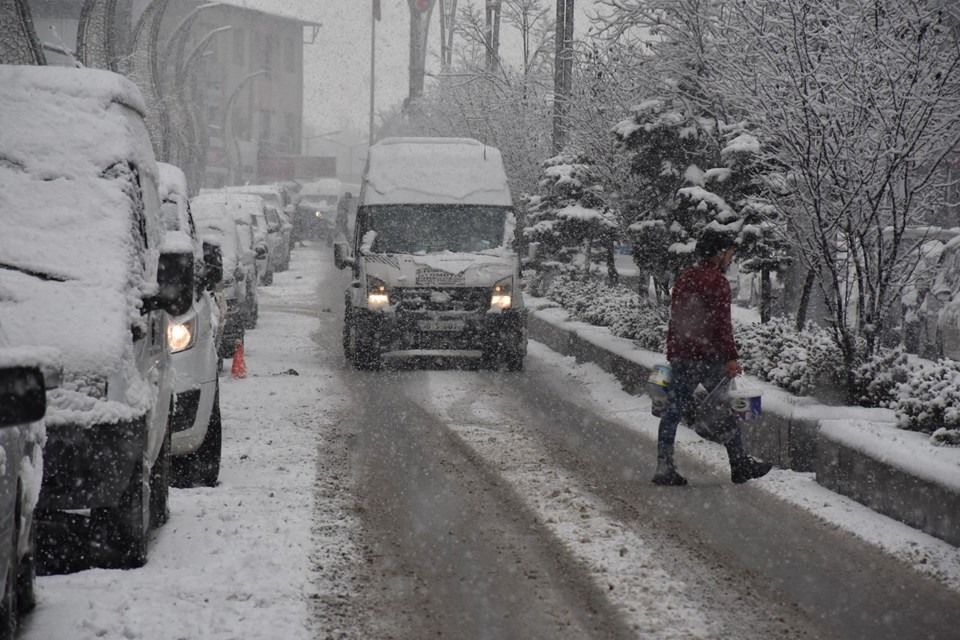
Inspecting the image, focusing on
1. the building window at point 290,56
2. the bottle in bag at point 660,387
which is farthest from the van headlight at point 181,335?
the building window at point 290,56

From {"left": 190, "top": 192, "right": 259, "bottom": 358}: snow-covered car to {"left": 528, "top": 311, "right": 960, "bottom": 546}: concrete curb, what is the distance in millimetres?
7108

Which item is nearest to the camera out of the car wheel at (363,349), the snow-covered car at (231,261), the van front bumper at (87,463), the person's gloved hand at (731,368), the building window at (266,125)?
the van front bumper at (87,463)

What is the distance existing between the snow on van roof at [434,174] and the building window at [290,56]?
89179 millimetres

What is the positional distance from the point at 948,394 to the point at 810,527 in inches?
63.5

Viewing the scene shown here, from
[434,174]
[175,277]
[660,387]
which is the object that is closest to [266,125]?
[434,174]

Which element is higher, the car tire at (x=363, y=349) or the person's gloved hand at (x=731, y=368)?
the person's gloved hand at (x=731, y=368)

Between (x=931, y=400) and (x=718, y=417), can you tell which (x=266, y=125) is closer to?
(x=718, y=417)

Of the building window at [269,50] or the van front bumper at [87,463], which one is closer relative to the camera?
the van front bumper at [87,463]

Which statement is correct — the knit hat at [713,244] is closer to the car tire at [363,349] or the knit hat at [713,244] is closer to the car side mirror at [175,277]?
the car side mirror at [175,277]

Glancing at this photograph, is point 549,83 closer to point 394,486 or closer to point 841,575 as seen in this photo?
point 394,486

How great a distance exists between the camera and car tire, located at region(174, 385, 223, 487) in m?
8.53

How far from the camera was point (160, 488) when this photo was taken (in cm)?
704

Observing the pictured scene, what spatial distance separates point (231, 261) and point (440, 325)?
10.9ft

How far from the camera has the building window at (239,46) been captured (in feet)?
318
